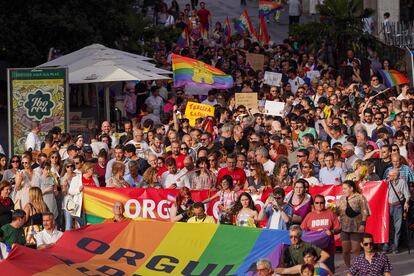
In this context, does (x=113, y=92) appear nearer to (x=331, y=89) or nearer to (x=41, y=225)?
(x=331, y=89)

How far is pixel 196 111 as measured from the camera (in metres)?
30.6

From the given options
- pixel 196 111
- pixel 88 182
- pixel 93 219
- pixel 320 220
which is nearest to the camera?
pixel 320 220

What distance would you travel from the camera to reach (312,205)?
21969 millimetres

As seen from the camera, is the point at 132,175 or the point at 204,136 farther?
the point at 204,136

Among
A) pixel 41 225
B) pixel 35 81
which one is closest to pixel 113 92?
pixel 35 81

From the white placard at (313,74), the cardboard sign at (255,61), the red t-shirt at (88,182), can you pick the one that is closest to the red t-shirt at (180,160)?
the red t-shirt at (88,182)

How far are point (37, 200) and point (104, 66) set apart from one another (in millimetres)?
9844

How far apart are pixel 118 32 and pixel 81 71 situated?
6306 mm

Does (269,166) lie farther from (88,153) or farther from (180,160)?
(88,153)

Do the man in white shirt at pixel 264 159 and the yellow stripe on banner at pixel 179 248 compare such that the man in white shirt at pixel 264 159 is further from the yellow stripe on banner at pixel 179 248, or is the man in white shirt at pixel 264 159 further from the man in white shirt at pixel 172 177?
the yellow stripe on banner at pixel 179 248

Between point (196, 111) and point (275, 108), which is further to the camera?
point (275, 108)

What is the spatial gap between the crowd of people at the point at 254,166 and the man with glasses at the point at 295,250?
0.06 feet

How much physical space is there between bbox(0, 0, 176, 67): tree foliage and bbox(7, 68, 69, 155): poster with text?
23.4ft

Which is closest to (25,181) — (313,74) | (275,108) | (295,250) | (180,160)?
(180,160)
